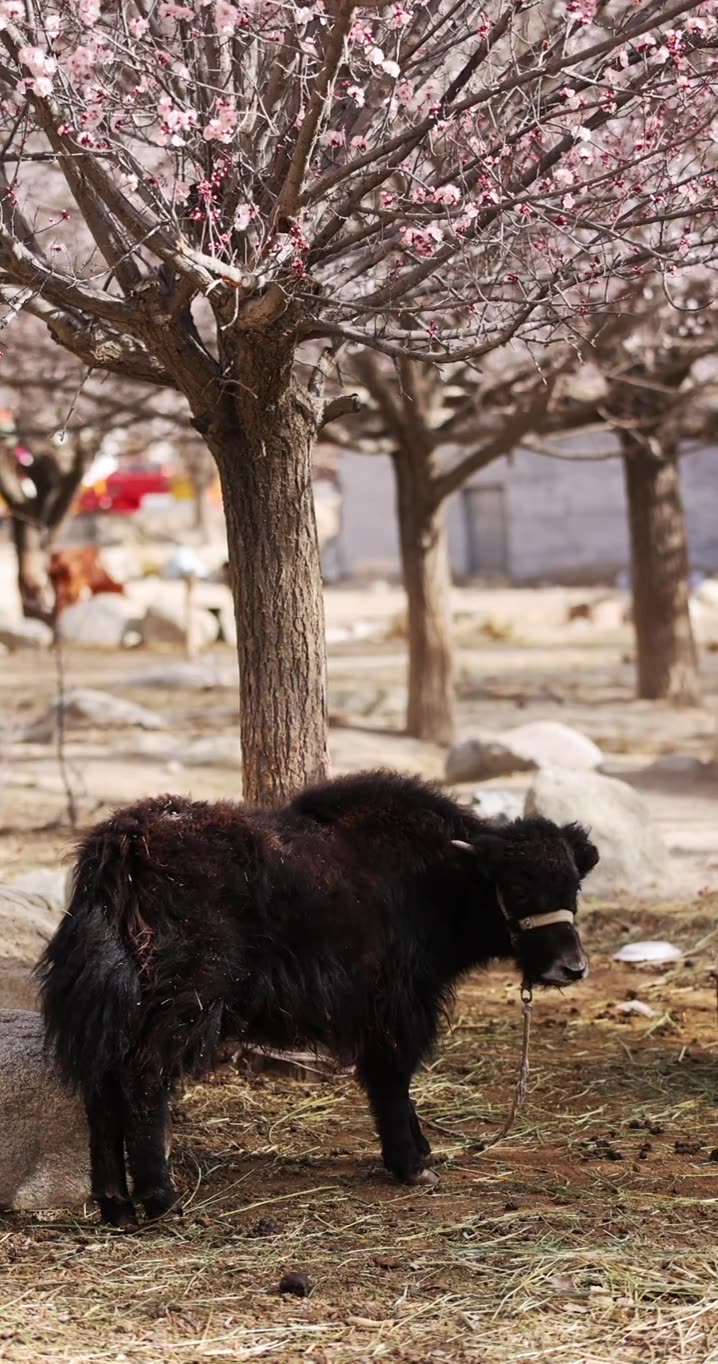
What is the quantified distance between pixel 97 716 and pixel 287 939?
1172 cm

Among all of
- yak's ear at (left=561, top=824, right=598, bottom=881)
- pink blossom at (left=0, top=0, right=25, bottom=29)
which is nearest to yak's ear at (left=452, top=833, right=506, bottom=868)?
yak's ear at (left=561, top=824, right=598, bottom=881)

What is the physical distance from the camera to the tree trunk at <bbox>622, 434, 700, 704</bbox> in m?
16.3

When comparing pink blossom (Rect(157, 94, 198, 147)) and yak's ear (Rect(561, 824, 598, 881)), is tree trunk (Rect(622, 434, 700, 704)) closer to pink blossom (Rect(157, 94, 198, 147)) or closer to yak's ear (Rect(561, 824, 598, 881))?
yak's ear (Rect(561, 824, 598, 881))

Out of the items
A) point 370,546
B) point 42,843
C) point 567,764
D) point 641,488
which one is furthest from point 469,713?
point 370,546

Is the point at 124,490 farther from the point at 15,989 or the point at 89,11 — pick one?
the point at 89,11

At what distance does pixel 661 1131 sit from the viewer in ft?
17.8

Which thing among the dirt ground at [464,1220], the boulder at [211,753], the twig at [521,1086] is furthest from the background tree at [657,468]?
the twig at [521,1086]

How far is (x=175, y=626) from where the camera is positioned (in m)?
24.0

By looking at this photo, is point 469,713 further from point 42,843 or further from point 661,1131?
point 661,1131

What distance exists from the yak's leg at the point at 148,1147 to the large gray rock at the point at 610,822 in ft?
15.4

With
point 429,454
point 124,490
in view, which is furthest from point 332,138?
point 124,490

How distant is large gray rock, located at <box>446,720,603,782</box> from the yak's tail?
7621 millimetres

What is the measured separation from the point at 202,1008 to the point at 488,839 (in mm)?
1019

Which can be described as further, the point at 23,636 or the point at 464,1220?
the point at 23,636
